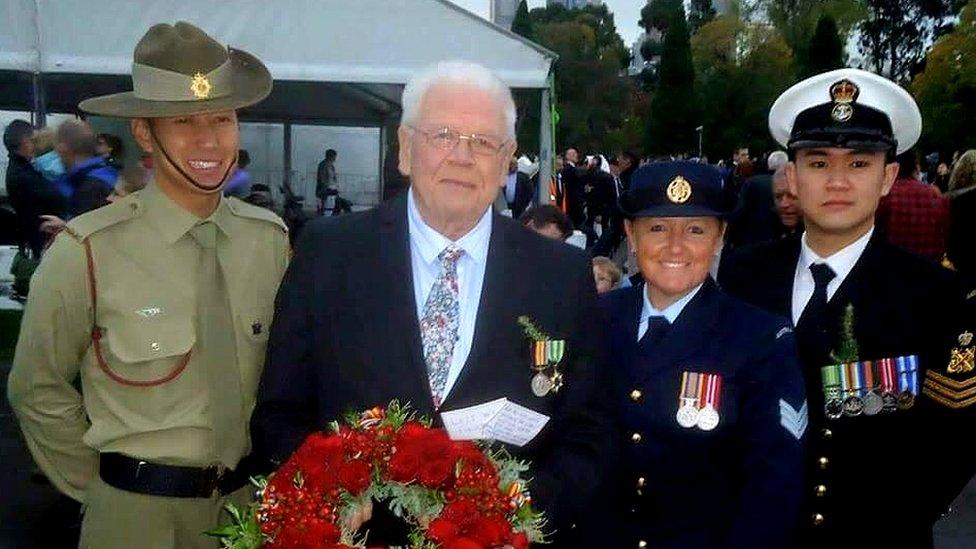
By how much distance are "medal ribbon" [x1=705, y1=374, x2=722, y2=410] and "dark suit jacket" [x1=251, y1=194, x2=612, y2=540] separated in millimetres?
264

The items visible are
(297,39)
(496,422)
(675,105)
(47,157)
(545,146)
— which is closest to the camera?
(496,422)

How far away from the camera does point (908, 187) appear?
8.11m

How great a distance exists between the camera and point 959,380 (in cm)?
260

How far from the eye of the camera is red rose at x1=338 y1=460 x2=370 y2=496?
2.00 metres

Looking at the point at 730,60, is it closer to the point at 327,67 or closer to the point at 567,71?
the point at 567,71

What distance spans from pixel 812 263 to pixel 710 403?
1.81ft

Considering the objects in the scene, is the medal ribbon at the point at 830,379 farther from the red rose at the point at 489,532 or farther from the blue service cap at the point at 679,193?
the red rose at the point at 489,532

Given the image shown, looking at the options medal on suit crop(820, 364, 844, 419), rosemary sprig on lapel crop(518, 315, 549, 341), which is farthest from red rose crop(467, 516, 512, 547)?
medal on suit crop(820, 364, 844, 419)

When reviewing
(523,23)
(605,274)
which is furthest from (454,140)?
(523,23)

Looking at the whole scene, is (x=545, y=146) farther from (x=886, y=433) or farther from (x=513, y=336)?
Result: (x=513, y=336)

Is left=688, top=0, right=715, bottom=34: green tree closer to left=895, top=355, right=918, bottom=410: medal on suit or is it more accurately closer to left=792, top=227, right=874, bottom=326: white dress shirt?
left=792, top=227, right=874, bottom=326: white dress shirt

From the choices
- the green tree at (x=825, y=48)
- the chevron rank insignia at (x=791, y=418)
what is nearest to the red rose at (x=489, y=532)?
the chevron rank insignia at (x=791, y=418)

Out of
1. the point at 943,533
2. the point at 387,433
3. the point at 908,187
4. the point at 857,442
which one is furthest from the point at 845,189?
the point at 908,187

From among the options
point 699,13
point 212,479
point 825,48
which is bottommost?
point 212,479
